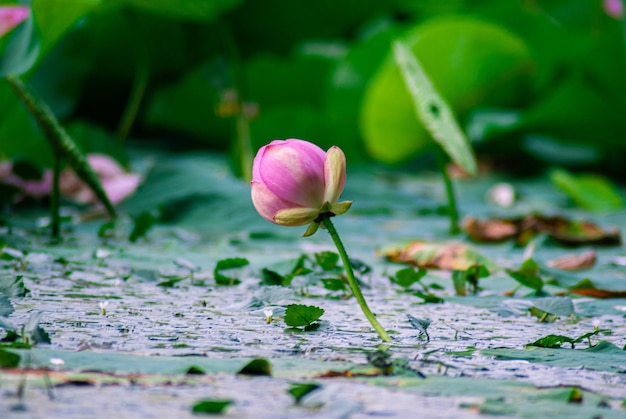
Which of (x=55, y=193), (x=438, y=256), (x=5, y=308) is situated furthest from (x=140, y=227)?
(x=5, y=308)

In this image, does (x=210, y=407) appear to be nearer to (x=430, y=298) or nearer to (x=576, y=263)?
(x=430, y=298)

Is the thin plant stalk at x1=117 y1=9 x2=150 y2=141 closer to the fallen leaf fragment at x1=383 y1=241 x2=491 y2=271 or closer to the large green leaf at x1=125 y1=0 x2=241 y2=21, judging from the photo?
the large green leaf at x1=125 y1=0 x2=241 y2=21

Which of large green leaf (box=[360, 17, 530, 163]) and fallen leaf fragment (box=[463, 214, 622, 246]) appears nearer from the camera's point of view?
fallen leaf fragment (box=[463, 214, 622, 246])

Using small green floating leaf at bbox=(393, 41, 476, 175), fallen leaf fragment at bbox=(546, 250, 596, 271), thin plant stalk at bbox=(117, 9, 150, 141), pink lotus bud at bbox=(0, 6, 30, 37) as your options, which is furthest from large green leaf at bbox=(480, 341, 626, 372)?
thin plant stalk at bbox=(117, 9, 150, 141)

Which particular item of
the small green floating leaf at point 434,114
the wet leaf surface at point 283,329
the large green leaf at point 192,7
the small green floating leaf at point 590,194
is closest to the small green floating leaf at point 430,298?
the wet leaf surface at point 283,329

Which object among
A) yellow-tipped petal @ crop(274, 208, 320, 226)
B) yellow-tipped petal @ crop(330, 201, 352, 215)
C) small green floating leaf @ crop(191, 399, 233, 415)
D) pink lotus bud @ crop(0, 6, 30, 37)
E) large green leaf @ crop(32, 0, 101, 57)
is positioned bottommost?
small green floating leaf @ crop(191, 399, 233, 415)

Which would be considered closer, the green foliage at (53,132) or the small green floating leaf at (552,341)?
the small green floating leaf at (552,341)

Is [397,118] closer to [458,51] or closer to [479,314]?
[458,51]

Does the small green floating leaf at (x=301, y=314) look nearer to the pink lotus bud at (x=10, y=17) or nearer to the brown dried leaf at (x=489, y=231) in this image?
the pink lotus bud at (x=10, y=17)
